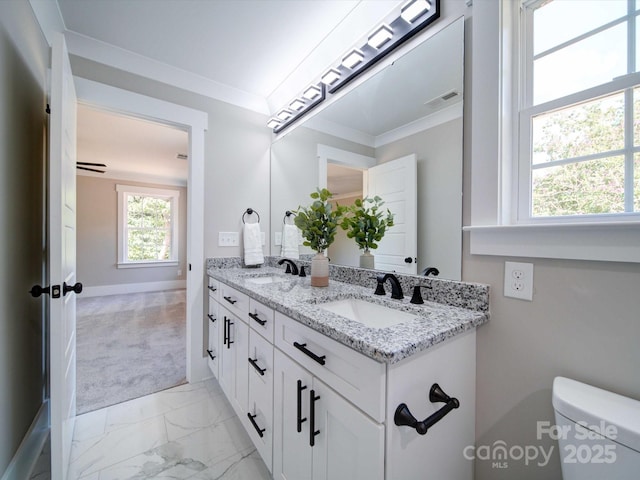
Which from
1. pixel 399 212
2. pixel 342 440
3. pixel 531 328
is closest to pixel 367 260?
pixel 399 212

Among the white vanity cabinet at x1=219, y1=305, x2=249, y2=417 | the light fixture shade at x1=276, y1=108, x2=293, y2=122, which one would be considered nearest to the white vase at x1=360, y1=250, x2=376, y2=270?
the white vanity cabinet at x1=219, y1=305, x2=249, y2=417

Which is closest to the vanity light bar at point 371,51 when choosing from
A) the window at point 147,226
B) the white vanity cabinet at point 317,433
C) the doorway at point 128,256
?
the doorway at point 128,256

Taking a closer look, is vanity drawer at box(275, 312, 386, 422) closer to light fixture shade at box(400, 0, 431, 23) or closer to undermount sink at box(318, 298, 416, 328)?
undermount sink at box(318, 298, 416, 328)

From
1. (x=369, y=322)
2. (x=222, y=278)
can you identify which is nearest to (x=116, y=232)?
(x=222, y=278)

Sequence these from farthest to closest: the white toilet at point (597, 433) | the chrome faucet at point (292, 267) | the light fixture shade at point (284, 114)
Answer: the light fixture shade at point (284, 114), the chrome faucet at point (292, 267), the white toilet at point (597, 433)

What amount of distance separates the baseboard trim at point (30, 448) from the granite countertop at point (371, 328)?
1201mm

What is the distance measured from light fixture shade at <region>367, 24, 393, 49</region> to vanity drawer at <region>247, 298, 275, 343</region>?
148 centimetres

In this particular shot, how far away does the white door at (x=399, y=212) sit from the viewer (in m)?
1.29

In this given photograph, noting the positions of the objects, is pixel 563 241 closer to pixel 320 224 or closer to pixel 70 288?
pixel 320 224

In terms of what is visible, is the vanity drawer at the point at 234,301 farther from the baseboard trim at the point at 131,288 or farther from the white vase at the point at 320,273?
the baseboard trim at the point at 131,288

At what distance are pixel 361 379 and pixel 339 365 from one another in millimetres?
91

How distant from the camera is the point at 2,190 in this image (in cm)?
106

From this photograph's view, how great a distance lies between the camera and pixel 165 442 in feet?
4.77

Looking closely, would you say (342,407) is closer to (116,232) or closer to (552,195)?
(552,195)
